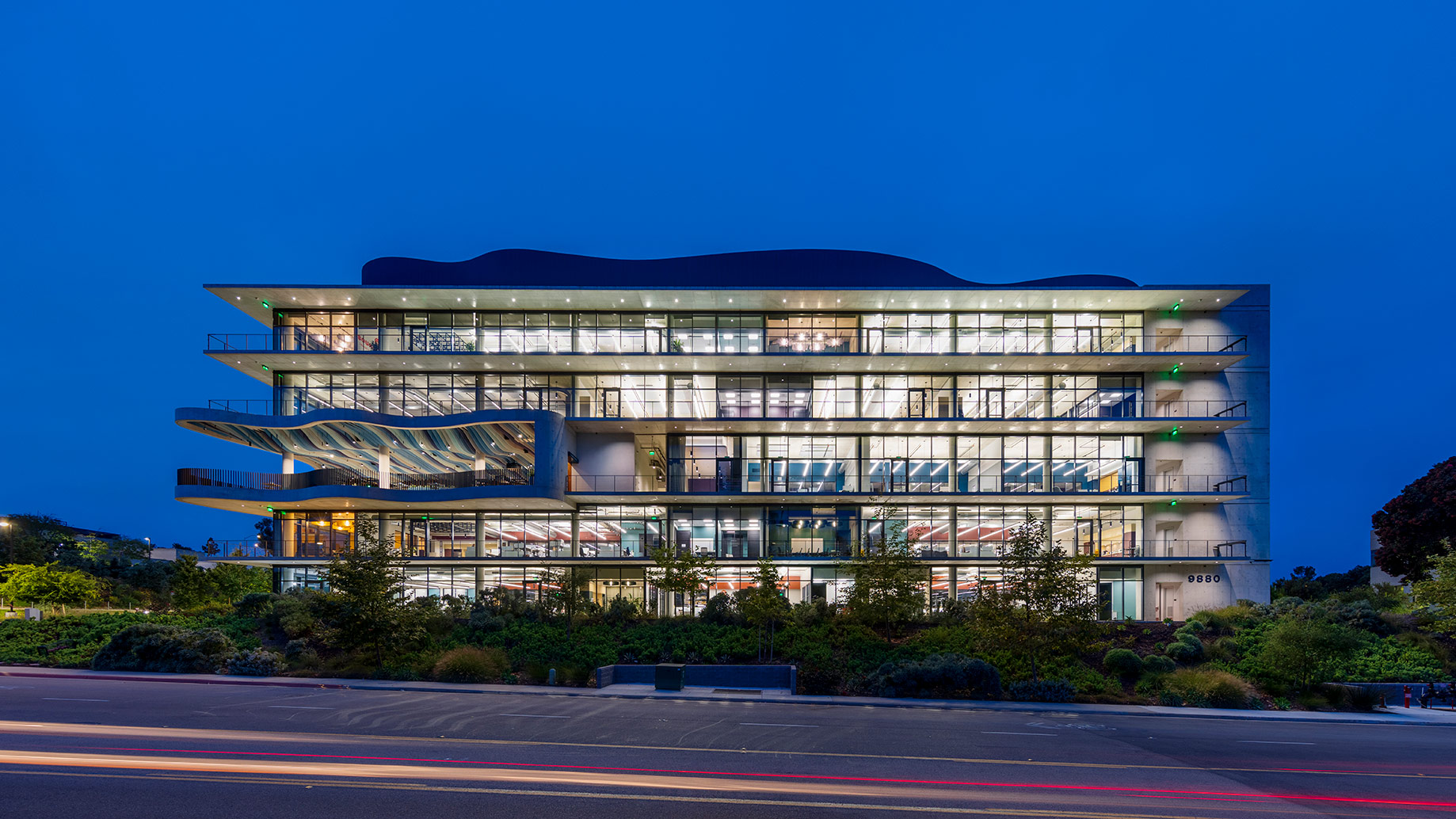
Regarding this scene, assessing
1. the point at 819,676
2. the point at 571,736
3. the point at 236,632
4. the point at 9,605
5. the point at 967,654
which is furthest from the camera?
the point at 9,605

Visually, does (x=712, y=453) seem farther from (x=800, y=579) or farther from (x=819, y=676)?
(x=819, y=676)

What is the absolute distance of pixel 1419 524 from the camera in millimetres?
35250

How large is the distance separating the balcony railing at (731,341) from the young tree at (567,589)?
38.0 ft

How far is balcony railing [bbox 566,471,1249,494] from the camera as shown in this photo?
131 feet

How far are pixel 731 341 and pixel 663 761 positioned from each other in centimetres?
3130

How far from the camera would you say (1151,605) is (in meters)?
40.0

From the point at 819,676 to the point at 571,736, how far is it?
437 inches

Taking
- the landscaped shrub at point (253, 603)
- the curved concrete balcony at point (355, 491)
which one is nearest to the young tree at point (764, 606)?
the curved concrete balcony at point (355, 491)

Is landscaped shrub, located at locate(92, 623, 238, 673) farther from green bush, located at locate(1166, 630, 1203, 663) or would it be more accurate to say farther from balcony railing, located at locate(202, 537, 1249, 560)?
green bush, located at locate(1166, 630, 1203, 663)

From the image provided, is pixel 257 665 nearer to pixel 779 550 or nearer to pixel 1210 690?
pixel 779 550

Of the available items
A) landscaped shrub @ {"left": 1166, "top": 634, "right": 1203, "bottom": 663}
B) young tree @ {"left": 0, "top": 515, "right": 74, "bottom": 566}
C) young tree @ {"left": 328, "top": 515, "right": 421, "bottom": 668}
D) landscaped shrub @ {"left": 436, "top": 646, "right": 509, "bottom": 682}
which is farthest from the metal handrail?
young tree @ {"left": 0, "top": 515, "right": 74, "bottom": 566}

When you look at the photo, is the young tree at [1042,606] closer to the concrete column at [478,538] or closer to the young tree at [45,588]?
the concrete column at [478,538]

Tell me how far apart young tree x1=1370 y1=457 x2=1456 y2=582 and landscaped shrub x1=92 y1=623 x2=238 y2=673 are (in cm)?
4905

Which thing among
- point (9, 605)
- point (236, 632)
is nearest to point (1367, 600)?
point (236, 632)
